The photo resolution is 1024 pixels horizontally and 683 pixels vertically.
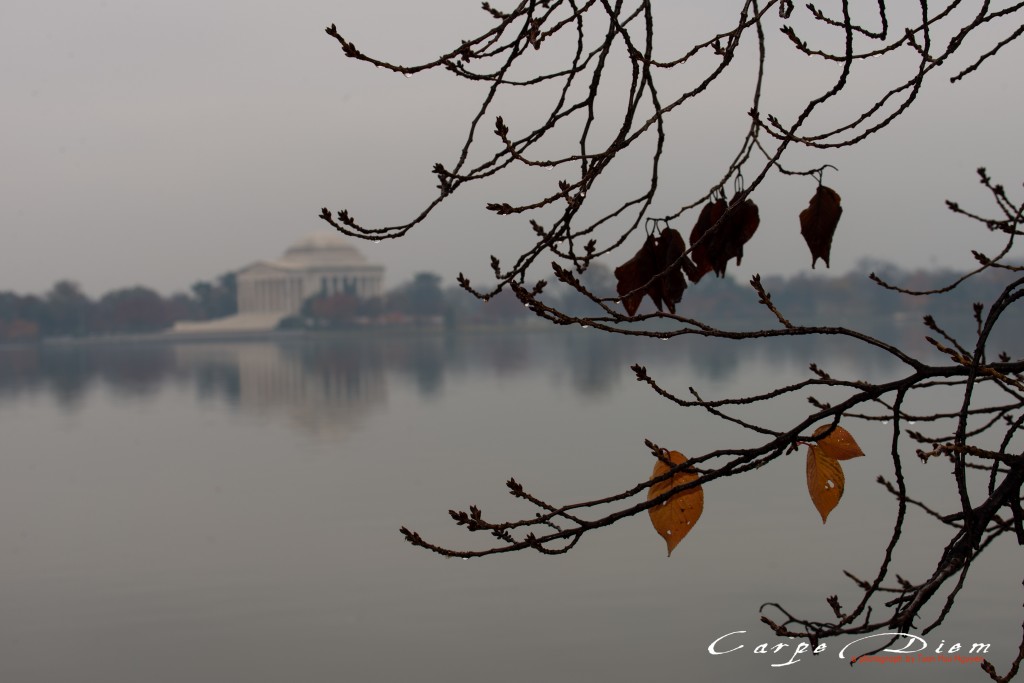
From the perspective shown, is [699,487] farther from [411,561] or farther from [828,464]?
[411,561]

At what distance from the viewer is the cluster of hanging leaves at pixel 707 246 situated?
2037 mm

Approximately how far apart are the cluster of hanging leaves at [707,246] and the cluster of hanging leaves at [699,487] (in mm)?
311

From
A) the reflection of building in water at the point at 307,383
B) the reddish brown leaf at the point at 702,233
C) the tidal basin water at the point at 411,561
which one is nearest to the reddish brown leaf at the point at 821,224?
the reddish brown leaf at the point at 702,233

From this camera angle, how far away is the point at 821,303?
9469 cm

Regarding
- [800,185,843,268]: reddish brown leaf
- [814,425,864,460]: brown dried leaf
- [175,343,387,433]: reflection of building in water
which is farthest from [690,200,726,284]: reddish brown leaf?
[175,343,387,433]: reflection of building in water

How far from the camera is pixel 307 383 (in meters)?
41.3

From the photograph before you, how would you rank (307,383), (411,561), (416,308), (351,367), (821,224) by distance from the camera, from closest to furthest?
(821,224)
(411,561)
(307,383)
(351,367)
(416,308)

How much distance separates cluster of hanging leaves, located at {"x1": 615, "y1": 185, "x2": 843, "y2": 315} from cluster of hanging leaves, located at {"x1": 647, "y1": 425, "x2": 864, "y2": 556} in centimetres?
31

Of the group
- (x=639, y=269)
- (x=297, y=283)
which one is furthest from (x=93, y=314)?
(x=639, y=269)

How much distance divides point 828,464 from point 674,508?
0.23 metres

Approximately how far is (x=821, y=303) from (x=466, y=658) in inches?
3482

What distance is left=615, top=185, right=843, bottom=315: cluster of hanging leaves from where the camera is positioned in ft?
6.68

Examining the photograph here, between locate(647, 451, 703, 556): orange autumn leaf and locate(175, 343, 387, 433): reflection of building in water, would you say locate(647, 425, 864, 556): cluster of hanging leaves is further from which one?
locate(175, 343, 387, 433): reflection of building in water

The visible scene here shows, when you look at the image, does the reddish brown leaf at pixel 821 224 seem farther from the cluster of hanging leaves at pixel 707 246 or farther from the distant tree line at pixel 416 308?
the distant tree line at pixel 416 308
